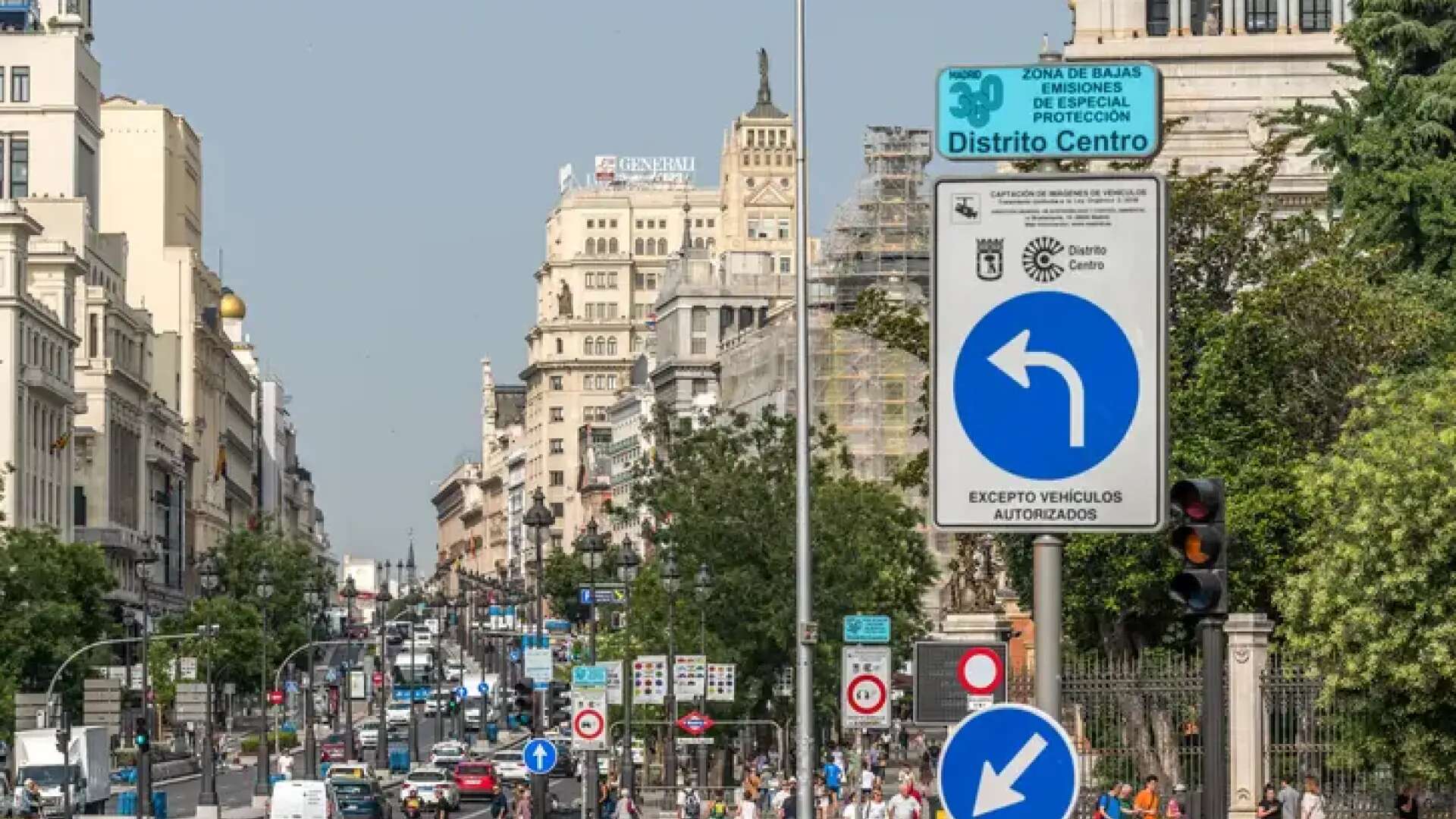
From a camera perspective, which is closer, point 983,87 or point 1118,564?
point 983,87

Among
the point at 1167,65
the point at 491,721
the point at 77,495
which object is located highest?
the point at 1167,65

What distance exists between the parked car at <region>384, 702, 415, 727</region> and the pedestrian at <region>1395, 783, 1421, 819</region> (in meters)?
97.3

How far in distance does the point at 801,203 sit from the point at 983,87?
31319mm

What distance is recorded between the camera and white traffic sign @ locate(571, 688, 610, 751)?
48500 millimetres

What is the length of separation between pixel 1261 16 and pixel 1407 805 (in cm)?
7980

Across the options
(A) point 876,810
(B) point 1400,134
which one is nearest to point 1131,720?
(A) point 876,810

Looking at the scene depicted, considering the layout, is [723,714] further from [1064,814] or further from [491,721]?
[491,721]

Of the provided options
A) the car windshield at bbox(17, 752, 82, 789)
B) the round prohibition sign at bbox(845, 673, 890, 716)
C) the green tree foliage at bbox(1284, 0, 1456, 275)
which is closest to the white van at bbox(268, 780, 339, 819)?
the car windshield at bbox(17, 752, 82, 789)

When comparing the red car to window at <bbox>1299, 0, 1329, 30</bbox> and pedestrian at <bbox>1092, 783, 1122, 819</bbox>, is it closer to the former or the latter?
window at <bbox>1299, 0, 1329, 30</bbox>

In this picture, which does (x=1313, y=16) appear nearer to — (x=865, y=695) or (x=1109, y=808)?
(x=1109, y=808)

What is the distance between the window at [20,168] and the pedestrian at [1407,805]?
395ft

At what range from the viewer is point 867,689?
3544 centimetres

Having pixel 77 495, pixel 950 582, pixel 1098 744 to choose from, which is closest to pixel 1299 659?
pixel 1098 744

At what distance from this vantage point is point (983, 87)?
11094 millimetres
